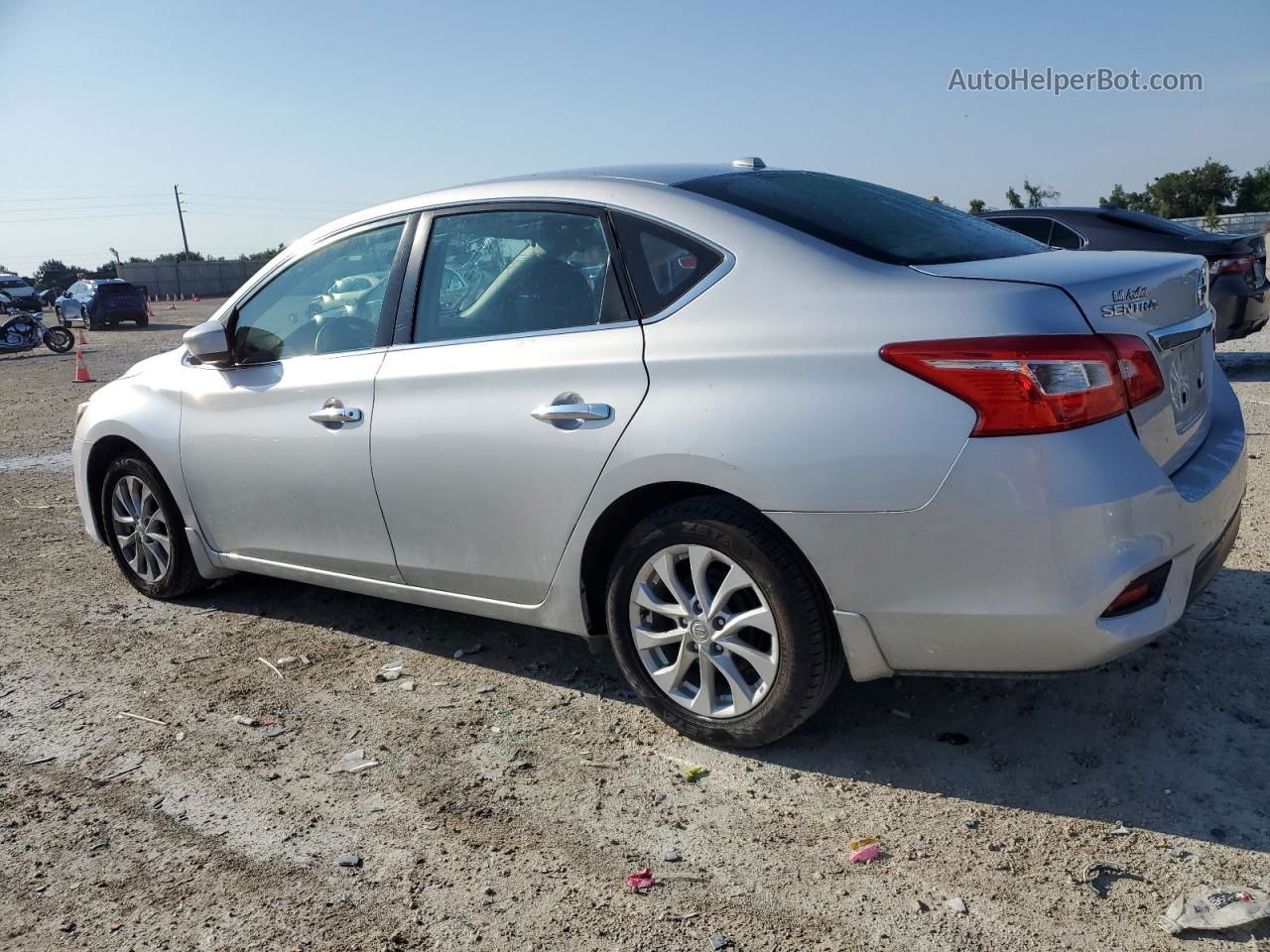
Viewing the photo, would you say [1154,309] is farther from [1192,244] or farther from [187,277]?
[187,277]

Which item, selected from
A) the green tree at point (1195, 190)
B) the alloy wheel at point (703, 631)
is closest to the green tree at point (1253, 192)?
the green tree at point (1195, 190)

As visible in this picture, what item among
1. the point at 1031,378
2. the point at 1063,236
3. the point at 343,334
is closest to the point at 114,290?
the point at 1063,236

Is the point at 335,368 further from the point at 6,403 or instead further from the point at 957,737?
the point at 6,403

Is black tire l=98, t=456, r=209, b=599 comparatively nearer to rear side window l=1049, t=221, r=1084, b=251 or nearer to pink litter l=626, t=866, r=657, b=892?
pink litter l=626, t=866, r=657, b=892

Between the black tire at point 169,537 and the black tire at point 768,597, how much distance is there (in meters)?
2.62

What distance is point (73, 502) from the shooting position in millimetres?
7824

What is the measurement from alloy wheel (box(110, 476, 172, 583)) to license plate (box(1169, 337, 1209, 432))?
418cm

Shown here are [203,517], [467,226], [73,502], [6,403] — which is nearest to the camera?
[467,226]

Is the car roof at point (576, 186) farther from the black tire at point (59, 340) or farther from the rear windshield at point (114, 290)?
the rear windshield at point (114, 290)

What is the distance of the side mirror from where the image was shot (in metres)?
4.57

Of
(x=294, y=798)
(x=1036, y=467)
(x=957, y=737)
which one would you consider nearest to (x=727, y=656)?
(x=957, y=737)

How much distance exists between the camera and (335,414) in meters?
4.14

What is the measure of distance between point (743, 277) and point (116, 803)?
2474mm

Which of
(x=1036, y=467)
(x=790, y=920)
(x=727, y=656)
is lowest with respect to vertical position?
(x=790, y=920)
